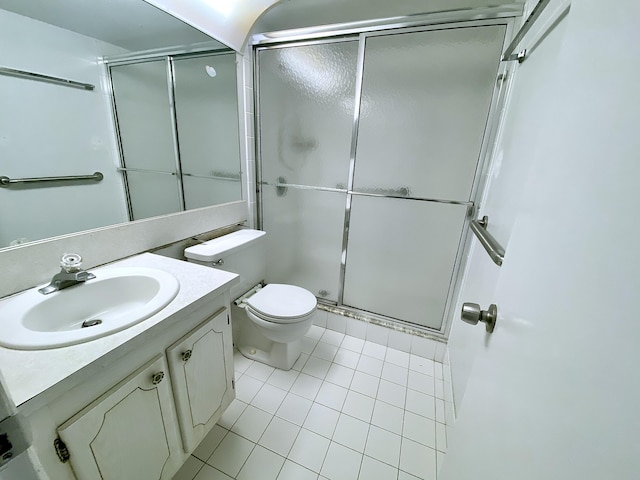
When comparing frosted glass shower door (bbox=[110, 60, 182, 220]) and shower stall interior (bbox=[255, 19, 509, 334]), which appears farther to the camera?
shower stall interior (bbox=[255, 19, 509, 334])

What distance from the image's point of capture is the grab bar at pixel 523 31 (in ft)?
2.78

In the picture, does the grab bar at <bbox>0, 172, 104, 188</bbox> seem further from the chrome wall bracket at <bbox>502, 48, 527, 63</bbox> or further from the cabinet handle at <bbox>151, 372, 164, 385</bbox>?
the chrome wall bracket at <bbox>502, 48, 527, 63</bbox>

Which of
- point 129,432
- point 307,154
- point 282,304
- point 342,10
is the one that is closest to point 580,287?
point 129,432

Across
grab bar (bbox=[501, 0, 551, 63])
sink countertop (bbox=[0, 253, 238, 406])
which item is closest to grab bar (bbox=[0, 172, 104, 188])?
sink countertop (bbox=[0, 253, 238, 406])

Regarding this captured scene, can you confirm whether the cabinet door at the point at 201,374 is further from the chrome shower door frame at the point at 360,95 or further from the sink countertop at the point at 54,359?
the chrome shower door frame at the point at 360,95

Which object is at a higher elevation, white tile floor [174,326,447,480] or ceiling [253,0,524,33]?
ceiling [253,0,524,33]

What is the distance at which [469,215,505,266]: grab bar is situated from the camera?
90 cm

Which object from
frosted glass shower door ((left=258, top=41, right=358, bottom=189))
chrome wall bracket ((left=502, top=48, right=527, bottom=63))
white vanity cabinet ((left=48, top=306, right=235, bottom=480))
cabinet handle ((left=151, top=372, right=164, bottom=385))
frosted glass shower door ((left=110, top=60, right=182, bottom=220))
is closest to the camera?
white vanity cabinet ((left=48, top=306, right=235, bottom=480))

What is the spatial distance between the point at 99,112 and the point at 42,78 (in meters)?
0.18

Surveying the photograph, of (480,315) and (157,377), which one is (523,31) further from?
(157,377)

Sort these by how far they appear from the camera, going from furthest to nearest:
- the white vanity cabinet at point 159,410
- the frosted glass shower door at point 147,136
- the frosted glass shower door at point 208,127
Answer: the frosted glass shower door at point 208,127 → the frosted glass shower door at point 147,136 → the white vanity cabinet at point 159,410

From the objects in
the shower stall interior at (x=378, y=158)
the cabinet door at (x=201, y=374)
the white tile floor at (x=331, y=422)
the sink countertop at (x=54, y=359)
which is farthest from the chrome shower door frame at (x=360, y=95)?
the sink countertop at (x=54, y=359)

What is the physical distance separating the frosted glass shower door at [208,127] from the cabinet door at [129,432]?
1048 mm

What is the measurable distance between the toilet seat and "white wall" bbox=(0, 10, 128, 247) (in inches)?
31.3
